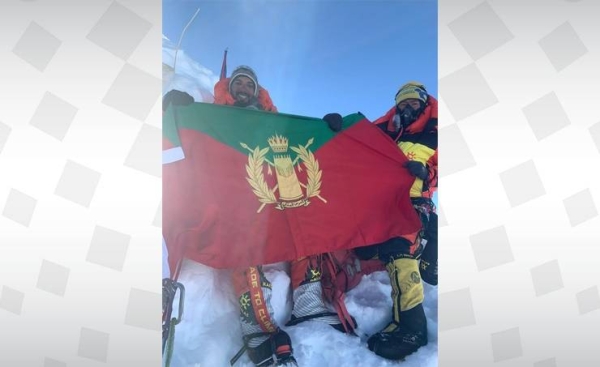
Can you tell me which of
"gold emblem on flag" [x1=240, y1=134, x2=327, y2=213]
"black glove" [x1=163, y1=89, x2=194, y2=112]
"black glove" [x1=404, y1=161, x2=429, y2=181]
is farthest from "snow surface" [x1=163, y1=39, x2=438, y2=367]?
"black glove" [x1=404, y1=161, x2=429, y2=181]

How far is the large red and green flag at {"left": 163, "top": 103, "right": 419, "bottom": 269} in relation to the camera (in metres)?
1.55

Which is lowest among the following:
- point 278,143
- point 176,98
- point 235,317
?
point 235,317

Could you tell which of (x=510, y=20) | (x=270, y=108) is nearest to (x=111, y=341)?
(x=270, y=108)

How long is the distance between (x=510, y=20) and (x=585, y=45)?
25cm

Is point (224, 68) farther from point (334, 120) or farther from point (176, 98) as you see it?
point (334, 120)

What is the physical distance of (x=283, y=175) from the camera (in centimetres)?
162

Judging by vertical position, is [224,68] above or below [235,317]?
above

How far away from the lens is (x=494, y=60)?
5.33 feet

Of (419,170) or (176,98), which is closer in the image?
(176,98)

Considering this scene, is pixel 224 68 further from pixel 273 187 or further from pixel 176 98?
pixel 273 187

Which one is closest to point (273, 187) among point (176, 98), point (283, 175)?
point (283, 175)

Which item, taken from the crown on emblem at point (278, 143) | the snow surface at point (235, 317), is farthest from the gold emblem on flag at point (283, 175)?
the snow surface at point (235, 317)

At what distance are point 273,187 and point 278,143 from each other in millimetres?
134

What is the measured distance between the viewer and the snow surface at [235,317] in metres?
1.56
